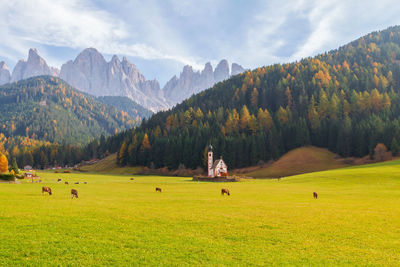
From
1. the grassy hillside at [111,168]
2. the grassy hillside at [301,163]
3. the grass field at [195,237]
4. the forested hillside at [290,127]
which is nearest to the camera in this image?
the grass field at [195,237]

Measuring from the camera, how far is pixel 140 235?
1652cm

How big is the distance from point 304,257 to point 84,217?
1542 centimetres

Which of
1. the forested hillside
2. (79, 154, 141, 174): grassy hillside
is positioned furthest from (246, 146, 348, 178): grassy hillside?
(79, 154, 141, 174): grassy hillside

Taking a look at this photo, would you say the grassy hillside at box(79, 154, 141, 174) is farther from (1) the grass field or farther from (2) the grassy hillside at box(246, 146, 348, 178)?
(1) the grass field

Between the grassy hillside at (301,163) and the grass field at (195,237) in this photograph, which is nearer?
the grass field at (195,237)

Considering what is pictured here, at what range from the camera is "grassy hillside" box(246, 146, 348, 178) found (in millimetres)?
115938

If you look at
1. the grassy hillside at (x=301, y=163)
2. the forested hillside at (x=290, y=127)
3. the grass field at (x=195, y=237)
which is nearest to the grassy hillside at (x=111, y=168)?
the forested hillside at (x=290, y=127)

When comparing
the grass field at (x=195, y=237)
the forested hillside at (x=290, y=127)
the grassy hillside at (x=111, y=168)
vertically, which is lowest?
the grass field at (x=195, y=237)

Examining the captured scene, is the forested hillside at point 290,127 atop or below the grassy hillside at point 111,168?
atop

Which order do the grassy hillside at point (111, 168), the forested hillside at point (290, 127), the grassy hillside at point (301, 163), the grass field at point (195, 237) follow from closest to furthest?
1. the grass field at point (195, 237)
2. the grassy hillside at point (301, 163)
3. the forested hillside at point (290, 127)
4. the grassy hillside at point (111, 168)

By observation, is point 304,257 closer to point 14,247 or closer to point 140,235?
point 140,235

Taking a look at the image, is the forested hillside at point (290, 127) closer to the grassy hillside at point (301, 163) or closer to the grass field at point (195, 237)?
the grassy hillside at point (301, 163)

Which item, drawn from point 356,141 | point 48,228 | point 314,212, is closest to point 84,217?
point 48,228

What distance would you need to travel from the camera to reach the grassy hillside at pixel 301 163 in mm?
115938
